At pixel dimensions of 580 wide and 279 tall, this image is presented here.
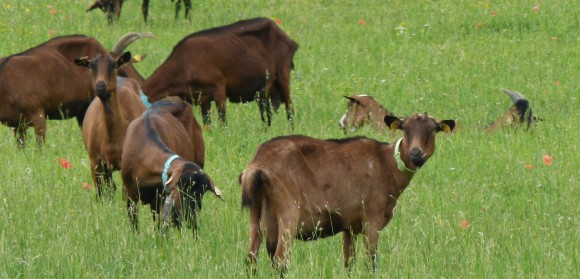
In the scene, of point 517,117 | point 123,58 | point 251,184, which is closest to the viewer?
point 251,184

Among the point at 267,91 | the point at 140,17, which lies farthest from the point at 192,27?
the point at 267,91

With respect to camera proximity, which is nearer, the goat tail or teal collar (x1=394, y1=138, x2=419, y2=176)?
the goat tail

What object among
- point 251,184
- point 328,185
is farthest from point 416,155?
point 251,184

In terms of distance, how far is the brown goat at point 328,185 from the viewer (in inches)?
333

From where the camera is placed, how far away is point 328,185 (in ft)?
29.5

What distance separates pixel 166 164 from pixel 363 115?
623cm

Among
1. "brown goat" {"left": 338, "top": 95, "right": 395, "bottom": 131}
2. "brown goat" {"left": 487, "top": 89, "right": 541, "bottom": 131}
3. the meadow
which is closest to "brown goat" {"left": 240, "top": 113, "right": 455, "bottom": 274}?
the meadow

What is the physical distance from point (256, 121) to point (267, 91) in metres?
0.49

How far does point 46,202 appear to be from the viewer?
10.6m

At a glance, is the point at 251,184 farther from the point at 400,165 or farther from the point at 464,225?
the point at 464,225

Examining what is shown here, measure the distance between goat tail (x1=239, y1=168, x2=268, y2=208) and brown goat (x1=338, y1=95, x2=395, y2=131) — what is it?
700cm

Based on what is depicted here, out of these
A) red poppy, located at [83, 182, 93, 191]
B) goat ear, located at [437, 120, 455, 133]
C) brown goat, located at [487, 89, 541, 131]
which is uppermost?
goat ear, located at [437, 120, 455, 133]

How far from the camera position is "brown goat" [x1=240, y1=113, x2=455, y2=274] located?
333 inches

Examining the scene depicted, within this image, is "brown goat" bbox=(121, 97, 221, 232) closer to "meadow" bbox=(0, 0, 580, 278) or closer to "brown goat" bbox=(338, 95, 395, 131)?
"meadow" bbox=(0, 0, 580, 278)
